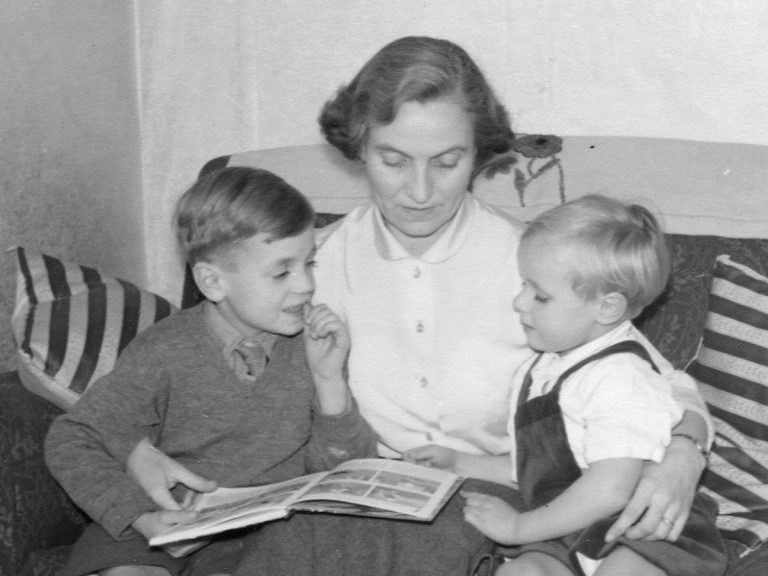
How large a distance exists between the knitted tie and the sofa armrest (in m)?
0.45

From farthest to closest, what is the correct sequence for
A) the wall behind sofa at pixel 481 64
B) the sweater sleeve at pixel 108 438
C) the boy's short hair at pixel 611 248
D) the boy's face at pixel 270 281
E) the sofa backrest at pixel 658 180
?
the wall behind sofa at pixel 481 64
the sofa backrest at pixel 658 180
the boy's face at pixel 270 281
the sweater sleeve at pixel 108 438
the boy's short hair at pixel 611 248

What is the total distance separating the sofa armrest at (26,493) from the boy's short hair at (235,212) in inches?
18.9

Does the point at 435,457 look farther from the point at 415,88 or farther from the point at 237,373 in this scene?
the point at 415,88

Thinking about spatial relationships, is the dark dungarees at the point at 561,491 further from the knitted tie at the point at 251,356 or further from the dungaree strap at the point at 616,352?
the knitted tie at the point at 251,356

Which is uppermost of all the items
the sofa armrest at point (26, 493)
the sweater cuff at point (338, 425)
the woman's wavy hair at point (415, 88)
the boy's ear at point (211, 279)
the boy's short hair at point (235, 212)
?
the woman's wavy hair at point (415, 88)

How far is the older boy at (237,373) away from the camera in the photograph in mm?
2049

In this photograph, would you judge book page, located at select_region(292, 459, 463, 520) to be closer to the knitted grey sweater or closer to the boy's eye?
the knitted grey sweater

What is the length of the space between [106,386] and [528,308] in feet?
2.82

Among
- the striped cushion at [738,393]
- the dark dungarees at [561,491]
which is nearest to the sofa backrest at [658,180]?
the striped cushion at [738,393]

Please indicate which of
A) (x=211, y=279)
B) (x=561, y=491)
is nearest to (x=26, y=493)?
(x=211, y=279)

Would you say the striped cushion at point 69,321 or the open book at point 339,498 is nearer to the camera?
the open book at point 339,498

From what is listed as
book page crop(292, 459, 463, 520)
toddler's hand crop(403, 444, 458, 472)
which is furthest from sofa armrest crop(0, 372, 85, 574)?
toddler's hand crop(403, 444, 458, 472)

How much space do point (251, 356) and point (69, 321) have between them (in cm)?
46

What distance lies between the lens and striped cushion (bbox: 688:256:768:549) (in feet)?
6.43
